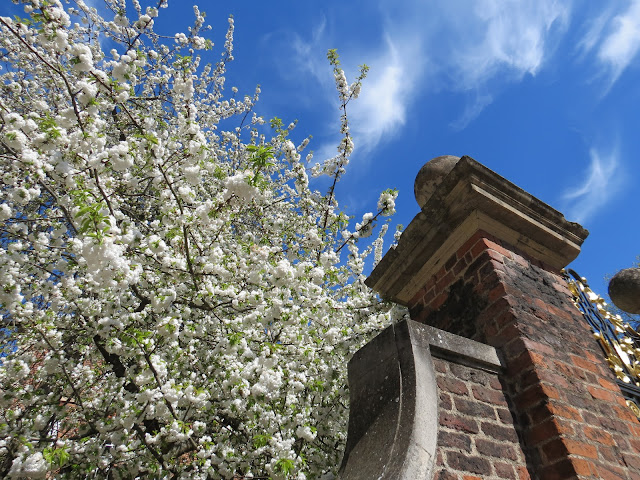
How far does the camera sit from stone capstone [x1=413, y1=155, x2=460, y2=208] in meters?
3.72

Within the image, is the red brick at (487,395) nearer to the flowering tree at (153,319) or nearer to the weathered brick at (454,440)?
the weathered brick at (454,440)

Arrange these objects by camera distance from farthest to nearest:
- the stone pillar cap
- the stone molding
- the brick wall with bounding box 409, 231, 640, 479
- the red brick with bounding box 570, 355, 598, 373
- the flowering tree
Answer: the flowering tree
the stone pillar cap
the red brick with bounding box 570, 355, 598, 373
the brick wall with bounding box 409, 231, 640, 479
the stone molding

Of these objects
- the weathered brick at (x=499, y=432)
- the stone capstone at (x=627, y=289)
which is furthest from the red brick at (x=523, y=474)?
the stone capstone at (x=627, y=289)

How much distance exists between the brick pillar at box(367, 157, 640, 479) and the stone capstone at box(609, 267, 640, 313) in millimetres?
1495

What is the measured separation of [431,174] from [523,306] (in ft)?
5.49

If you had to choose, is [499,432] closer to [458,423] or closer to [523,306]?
[458,423]

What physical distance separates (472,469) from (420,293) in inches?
59.2

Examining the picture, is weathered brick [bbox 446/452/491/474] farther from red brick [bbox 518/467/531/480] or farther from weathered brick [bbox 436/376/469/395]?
weathered brick [bbox 436/376/469/395]

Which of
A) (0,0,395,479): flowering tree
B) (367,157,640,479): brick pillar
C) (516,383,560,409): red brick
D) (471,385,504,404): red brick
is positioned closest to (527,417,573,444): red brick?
(367,157,640,479): brick pillar

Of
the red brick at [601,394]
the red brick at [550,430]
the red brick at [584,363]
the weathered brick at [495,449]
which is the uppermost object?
the red brick at [584,363]

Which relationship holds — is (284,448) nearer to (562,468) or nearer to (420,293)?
(420,293)

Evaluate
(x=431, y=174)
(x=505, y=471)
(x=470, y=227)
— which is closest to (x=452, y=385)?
(x=505, y=471)

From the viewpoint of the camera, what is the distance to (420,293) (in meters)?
3.21

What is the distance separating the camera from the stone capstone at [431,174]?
372cm
